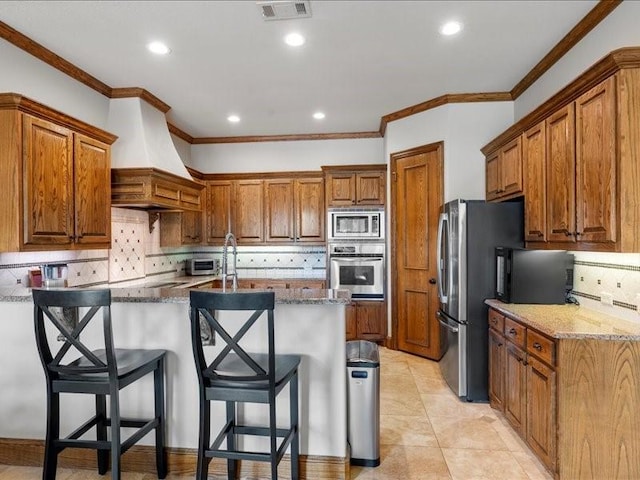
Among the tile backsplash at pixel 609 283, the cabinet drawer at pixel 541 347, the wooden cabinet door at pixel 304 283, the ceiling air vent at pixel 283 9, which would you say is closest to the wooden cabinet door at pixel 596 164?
the tile backsplash at pixel 609 283

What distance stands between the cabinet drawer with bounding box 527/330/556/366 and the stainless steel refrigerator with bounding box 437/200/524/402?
88 cm

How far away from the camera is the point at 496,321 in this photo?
3.12m

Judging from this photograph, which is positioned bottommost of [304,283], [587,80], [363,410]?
[363,410]

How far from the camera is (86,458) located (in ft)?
7.99

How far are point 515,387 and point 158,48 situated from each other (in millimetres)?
3760

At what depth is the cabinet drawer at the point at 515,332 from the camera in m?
2.61

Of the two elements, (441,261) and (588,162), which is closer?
(588,162)

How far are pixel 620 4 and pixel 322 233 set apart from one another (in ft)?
12.6

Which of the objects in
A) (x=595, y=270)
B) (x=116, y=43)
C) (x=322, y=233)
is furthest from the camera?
(x=322, y=233)

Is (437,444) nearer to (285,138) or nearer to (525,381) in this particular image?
(525,381)

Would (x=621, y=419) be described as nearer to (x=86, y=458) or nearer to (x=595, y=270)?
(x=595, y=270)

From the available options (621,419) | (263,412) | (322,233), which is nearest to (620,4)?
(621,419)

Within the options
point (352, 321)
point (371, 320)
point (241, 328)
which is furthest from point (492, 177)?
point (241, 328)

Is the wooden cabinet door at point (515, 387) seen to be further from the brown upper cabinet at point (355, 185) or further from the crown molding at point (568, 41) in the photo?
the brown upper cabinet at point (355, 185)
